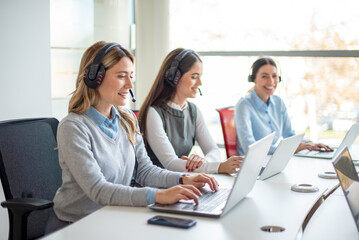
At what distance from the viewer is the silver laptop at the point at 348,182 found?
1.38 m

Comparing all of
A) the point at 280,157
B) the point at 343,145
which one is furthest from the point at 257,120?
the point at 280,157

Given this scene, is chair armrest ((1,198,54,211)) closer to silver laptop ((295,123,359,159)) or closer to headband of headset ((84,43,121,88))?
headband of headset ((84,43,121,88))

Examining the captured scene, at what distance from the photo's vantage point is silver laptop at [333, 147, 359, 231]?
4.54ft

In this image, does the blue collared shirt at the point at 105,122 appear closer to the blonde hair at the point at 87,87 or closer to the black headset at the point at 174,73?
the blonde hair at the point at 87,87

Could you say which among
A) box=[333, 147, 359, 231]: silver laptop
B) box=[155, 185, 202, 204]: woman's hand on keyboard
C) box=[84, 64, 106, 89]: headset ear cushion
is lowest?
box=[155, 185, 202, 204]: woman's hand on keyboard

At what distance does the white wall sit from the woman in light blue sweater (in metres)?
1.17

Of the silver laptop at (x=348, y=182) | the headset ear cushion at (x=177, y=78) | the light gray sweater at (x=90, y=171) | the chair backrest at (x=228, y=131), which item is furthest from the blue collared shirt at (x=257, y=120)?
the silver laptop at (x=348, y=182)

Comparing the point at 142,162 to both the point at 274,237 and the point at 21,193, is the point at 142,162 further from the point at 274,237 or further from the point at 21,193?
the point at 274,237

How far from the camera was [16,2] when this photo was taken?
9.73 feet

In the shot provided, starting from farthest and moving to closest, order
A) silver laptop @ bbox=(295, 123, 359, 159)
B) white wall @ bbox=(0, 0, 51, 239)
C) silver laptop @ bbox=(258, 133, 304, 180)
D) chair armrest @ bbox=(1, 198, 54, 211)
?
white wall @ bbox=(0, 0, 51, 239) → silver laptop @ bbox=(295, 123, 359, 159) → silver laptop @ bbox=(258, 133, 304, 180) → chair armrest @ bbox=(1, 198, 54, 211)

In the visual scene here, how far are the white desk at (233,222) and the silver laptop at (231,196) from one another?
0.09 ft

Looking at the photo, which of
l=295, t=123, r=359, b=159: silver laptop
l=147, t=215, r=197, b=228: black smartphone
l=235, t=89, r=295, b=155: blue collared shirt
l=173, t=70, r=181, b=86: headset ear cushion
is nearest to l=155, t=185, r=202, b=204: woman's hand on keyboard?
l=147, t=215, r=197, b=228: black smartphone

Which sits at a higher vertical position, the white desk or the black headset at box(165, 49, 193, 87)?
the black headset at box(165, 49, 193, 87)

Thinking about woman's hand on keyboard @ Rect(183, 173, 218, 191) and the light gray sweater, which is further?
woman's hand on keyboard @ Rect(183, 173, 218, 191)
